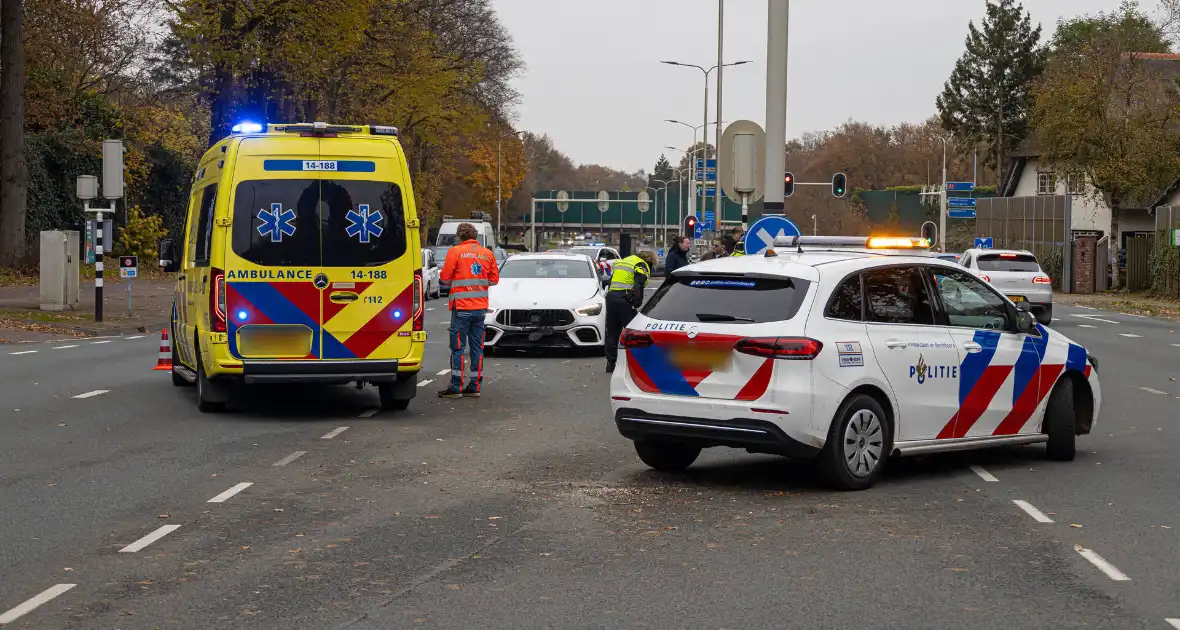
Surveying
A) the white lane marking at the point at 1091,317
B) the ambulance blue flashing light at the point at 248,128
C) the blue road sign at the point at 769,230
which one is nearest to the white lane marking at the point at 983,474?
the ambulance blue flashing light at the point at 248,128

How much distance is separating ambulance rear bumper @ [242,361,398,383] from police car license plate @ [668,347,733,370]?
14.5 ft

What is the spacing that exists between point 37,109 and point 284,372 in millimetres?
34404

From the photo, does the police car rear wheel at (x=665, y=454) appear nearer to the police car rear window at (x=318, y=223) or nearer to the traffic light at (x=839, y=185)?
the police car rear window at (x=318, y=223)

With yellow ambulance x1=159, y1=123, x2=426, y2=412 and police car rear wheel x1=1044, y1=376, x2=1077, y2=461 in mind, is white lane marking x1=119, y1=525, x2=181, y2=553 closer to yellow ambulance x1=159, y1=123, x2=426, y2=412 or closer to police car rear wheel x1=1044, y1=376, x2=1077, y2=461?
yellow ambulance x1=159, y1=123, x2=426, y2=412

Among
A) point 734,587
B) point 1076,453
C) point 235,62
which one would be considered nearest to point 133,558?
point 734,587

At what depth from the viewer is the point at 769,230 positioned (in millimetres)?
18266

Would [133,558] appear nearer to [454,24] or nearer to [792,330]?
[792,330]

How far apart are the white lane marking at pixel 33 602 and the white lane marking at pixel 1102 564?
469 cm

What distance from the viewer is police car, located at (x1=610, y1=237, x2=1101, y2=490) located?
30.1ft

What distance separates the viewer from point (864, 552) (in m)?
7.51

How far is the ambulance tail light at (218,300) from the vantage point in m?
13.0

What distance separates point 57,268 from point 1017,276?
19.0m

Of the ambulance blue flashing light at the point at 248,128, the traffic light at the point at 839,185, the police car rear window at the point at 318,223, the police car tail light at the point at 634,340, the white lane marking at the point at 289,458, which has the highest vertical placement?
the traffic light at the point at 839,185

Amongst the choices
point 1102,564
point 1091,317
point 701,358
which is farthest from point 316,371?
point 1091,317
